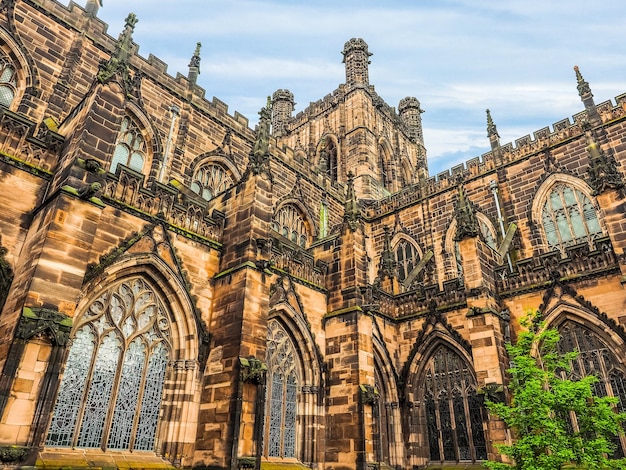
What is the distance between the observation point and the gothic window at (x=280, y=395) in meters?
11.0

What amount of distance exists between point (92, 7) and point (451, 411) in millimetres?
17796

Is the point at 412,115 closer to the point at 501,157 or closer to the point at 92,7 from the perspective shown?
the point at 501,157

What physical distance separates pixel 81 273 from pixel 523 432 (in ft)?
31.0

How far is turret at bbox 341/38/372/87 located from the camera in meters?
30.7

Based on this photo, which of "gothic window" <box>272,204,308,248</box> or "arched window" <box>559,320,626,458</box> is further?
"gothic window" <box>272,204,308,248</box>

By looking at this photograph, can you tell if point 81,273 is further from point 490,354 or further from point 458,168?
point 458,168

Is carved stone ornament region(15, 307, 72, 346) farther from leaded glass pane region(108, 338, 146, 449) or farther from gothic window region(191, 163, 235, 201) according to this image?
gothic window region(191, 163, 235, 201)

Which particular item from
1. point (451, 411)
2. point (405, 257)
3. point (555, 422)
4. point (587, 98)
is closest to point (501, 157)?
point (587, 98)

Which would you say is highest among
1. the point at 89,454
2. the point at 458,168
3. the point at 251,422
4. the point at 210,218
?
the point at 458,168

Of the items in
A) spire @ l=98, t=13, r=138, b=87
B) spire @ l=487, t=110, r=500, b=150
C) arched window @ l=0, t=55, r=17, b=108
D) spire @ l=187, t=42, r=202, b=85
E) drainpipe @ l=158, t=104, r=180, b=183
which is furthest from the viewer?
spire @ l=487, t=110, r=500, b=150

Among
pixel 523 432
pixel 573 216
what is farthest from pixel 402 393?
pixel 573 216

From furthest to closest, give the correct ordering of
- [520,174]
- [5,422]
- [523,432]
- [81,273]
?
[520,174], [523,432], [81,273], [5,422]

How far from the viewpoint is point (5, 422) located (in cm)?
620

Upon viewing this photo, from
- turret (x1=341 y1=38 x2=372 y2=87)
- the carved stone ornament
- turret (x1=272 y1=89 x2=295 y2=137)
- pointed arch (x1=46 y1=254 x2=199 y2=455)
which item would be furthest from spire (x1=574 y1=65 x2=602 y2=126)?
turret (x1=272 y1=89 x2=295 y2=137)
